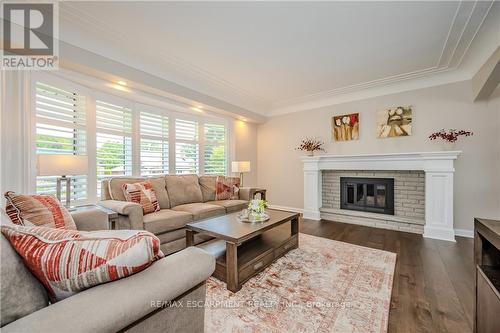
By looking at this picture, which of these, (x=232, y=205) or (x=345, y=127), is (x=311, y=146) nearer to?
(x=345, y=127)

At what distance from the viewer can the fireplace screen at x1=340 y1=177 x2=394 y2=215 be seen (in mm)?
3993

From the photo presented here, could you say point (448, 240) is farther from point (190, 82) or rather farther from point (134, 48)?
point (134, 48)

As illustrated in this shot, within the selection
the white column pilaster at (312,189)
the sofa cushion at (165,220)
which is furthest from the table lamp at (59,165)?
the white column pilaster at (312,189)

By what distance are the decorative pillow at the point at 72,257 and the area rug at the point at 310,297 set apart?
1.04m

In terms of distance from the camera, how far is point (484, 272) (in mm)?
1152

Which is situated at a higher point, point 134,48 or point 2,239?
point 134,48

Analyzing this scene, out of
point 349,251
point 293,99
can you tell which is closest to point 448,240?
point 349,251

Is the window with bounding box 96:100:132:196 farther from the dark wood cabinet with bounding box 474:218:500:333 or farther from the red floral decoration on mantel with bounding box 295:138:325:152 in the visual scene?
the dark wood cabinet with bounding box 474:218:500:333

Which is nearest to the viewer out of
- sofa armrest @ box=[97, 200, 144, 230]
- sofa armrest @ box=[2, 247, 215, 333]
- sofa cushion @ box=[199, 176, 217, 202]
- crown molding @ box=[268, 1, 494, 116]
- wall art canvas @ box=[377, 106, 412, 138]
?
sofa armrest @ box=[2, 247, 215, 333]

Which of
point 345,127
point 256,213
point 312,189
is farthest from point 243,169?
point 345,127

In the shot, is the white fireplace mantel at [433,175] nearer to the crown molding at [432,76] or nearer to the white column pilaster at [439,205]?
the white column pilaster at [439,205]

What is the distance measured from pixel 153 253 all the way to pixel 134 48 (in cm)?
289

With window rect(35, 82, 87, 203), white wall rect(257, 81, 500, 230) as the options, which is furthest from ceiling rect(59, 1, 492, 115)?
window rect(35, 82, 87, 203)

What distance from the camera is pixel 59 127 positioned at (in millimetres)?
2701
